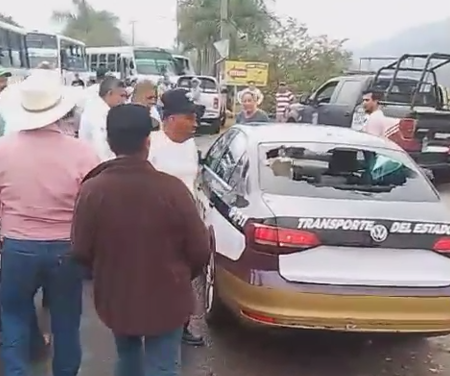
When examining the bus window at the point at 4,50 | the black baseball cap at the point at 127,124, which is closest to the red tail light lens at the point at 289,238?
the black baseball cap at the point at 127,124

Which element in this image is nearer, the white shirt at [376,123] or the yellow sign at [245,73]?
the white shirt at [376,123]

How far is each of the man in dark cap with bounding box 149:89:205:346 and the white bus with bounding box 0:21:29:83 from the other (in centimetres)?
1690

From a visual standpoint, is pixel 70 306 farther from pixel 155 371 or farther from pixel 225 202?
pixel 225 202

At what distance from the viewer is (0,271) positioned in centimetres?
393

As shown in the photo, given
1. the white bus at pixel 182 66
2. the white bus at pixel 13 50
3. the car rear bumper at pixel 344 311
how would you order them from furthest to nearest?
1. the white bus at pixel 182 66
2. the white bus at pixel 13 50
3. the car rear bumper at pixel 344 311

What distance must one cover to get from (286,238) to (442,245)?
927mm

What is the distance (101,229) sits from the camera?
3213mm

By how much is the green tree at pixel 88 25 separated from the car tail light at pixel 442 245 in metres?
59.4

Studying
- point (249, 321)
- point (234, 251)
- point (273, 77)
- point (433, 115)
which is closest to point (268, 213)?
point (234, 251)

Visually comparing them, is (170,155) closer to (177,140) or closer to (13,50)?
(177,140)

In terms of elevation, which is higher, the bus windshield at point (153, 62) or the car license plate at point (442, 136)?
the car license plate at point (442, 136)

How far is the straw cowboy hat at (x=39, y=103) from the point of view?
384 centimetres

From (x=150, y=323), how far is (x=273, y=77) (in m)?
26.6

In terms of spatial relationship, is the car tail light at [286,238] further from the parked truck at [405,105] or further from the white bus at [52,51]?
the white bus at [52,51]
